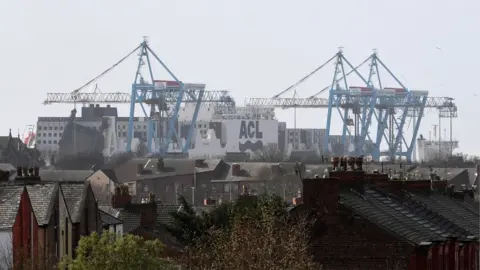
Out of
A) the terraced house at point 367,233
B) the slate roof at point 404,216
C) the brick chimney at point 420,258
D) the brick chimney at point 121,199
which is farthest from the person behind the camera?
the brick chimney at point 121,199

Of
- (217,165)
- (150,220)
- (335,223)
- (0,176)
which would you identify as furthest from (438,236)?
(217,165)

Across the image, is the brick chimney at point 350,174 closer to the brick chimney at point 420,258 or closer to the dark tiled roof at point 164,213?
the brick chimney at point 420,258

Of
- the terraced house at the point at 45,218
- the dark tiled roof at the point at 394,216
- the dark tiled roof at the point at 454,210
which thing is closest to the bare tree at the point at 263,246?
the dark tiled roof at the point at 394,216

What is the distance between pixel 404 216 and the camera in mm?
32219

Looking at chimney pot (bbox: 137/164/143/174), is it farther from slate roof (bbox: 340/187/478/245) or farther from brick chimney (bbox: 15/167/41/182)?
slate roof (bbox: 340/187/478/245)

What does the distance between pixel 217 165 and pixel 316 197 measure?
96.6 m

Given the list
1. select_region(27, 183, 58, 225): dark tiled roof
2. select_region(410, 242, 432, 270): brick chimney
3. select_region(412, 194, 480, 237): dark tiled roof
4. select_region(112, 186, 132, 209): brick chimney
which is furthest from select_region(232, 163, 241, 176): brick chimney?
select_region(410, 242, 432, 270): brick chimney

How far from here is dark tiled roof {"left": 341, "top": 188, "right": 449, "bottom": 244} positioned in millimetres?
29156

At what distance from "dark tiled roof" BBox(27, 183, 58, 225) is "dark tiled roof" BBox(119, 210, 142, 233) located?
12.5m

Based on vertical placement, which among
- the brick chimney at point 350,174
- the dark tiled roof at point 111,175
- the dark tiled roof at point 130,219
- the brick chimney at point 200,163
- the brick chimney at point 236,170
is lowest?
the dark tiled roof at point 130,219

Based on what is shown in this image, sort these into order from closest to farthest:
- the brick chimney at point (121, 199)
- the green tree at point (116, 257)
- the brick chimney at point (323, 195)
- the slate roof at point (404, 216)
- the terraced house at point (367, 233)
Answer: the green tree at point (116, 257), the terraced house at point (367, 233), the brick chimney at point (323, 195), the slate roof at point (404, 216), the brick chimney at point (121, 199)

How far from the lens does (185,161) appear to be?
438ft

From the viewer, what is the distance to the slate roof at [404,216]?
2928 centimetres

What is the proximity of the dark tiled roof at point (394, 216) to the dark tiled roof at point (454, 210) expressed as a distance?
2193 millimetres
